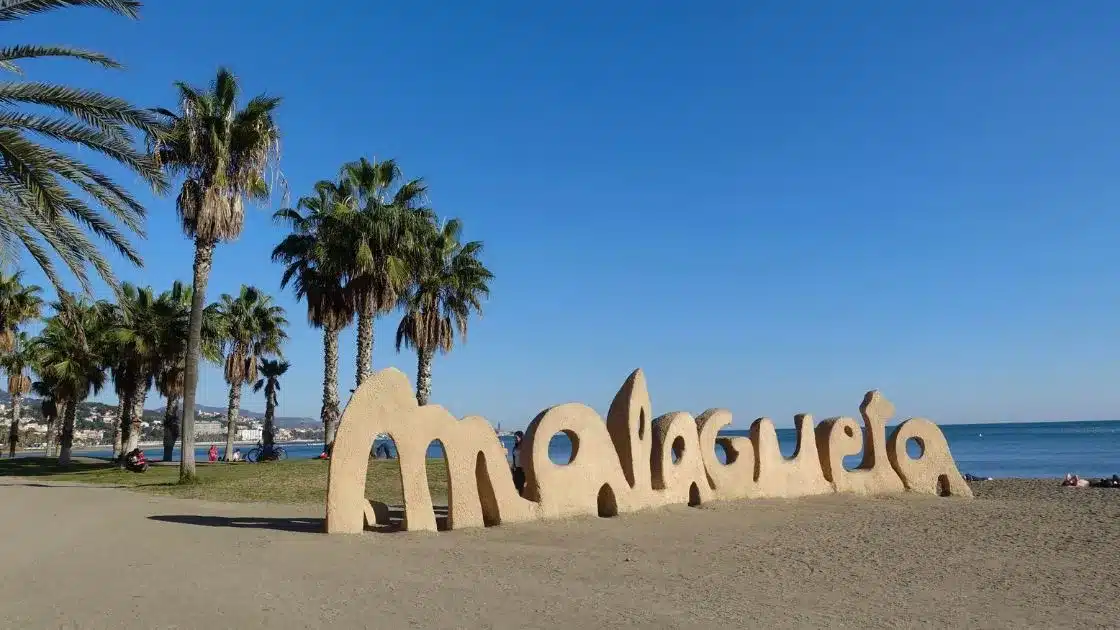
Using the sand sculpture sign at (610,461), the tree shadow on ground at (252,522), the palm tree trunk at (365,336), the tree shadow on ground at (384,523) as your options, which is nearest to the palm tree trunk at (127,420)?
the palm tree trunk at (365,336)

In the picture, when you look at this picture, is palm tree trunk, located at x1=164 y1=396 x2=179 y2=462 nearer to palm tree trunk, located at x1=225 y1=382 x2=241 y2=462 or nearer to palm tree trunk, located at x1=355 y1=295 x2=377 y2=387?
palm tree trunk, located at x1=225 y1=382 x2=241 y2=462

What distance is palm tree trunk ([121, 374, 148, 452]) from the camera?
31109mm

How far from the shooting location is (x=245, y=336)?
3856 centimetres

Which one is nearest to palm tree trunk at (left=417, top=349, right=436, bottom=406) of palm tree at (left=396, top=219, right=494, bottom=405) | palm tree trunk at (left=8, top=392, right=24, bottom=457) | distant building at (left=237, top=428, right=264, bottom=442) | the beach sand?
palm tree at (left=396, top=219, right=494, bottom=405)

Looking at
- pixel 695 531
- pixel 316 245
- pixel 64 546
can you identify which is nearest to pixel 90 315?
pixel 316 245

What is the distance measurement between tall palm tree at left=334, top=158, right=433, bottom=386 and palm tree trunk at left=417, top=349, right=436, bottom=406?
305 centimetres

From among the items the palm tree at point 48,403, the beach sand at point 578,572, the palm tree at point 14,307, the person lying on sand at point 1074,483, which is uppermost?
the palm tree at point 14,307

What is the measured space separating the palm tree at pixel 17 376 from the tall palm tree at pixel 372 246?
24.9 metres

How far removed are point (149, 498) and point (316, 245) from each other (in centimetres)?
1317

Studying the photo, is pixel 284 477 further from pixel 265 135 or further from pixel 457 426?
pixel 457 426

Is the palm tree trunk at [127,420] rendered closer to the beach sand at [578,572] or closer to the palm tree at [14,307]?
the palm tree at [14,307]

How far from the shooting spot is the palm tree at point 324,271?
91.3 feet

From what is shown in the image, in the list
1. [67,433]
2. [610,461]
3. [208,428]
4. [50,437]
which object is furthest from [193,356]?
[208,428]

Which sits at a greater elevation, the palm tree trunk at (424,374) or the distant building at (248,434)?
the palm tree trunk at (424,374)
